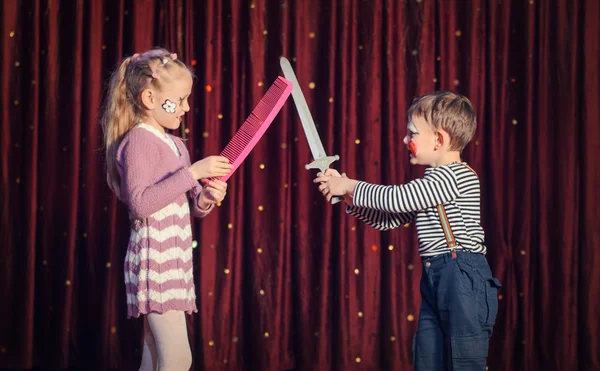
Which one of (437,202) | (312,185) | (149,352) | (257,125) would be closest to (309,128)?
(257,125)

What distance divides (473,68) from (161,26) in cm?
142

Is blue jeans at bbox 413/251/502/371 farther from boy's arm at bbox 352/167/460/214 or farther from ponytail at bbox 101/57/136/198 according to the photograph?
ponytail at bbox 101/57/136/198

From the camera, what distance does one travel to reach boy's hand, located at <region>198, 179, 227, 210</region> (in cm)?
178

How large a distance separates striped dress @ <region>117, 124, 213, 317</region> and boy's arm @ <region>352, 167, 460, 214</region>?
0.54 metres

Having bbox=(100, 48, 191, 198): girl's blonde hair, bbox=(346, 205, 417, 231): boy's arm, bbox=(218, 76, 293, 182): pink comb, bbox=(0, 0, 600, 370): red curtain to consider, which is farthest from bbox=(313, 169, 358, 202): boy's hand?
bbox=(0, 0, 600, 370): red curtain

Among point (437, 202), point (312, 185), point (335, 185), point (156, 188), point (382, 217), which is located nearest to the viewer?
point (156, 188)

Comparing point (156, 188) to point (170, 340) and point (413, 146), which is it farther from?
point (413, 146)

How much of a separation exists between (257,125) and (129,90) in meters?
0.38

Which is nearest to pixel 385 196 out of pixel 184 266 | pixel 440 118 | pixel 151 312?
pixel 440 118

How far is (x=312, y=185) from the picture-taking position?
291 cm

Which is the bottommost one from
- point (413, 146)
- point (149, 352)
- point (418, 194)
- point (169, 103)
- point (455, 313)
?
point (149, 352)

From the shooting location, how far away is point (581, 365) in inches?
112

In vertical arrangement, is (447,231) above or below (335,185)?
below

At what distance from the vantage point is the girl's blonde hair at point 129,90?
1814 millimetres
